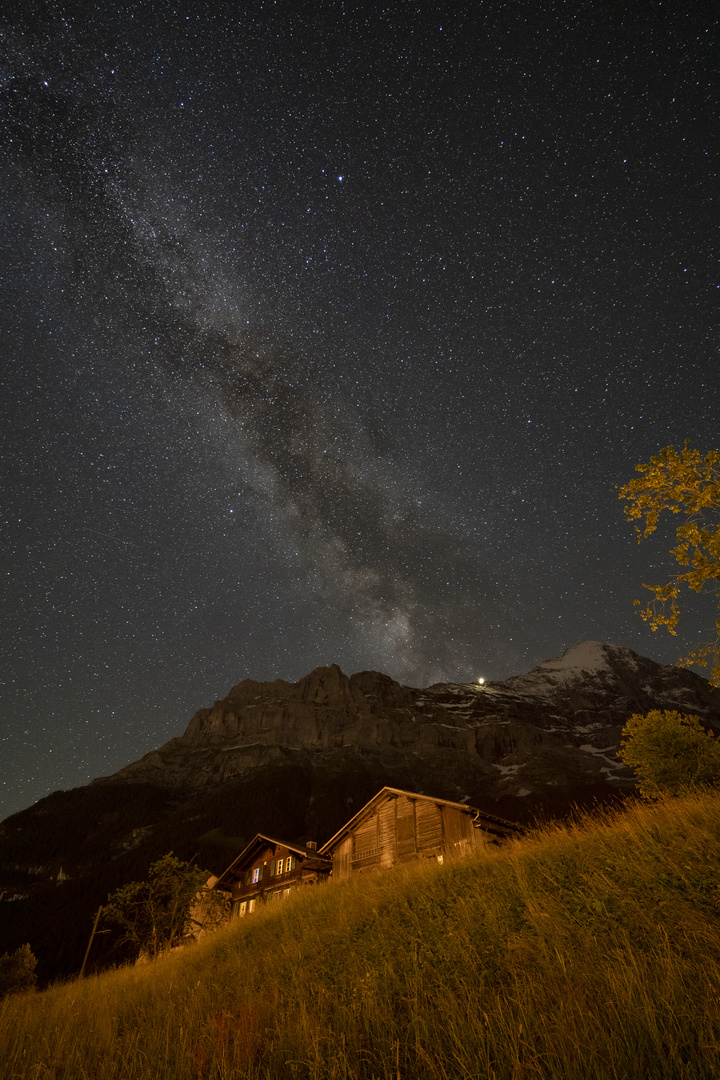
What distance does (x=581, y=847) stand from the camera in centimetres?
833

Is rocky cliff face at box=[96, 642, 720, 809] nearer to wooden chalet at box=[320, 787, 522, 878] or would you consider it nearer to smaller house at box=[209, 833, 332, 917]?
smaller house at box=[209, 833, 332, 917]

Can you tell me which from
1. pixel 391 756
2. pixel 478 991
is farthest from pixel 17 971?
pixel 391 756

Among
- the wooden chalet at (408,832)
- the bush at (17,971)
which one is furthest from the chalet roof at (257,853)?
the bush at (17,971)

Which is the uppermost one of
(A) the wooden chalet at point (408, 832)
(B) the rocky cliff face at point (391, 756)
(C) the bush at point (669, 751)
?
(B) the rocky cliff face at point (391, 756)

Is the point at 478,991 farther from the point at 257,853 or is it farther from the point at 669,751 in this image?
the point at 257,853

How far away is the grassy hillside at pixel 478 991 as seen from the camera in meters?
3.60

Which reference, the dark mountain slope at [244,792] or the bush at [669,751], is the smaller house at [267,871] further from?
the dark mountain slope at [244,792]

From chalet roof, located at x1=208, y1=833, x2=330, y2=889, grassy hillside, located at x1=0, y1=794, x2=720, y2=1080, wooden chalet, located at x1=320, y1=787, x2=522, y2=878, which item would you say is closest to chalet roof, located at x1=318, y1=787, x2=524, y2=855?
wooden chalet, located at x1=320, y1=787, x2=522, y2=878

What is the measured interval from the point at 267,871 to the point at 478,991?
40.4 metres

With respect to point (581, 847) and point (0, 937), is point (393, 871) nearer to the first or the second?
point (581, 847)

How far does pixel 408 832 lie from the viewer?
28.8 metres

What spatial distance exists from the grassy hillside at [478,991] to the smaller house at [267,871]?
28796mm

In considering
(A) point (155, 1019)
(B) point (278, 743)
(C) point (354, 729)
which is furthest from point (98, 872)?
(A) point (155, 1019)

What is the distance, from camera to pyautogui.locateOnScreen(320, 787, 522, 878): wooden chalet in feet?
87.7
